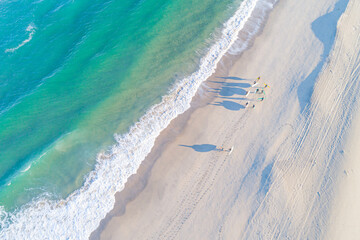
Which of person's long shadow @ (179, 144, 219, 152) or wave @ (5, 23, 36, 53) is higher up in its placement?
wave @ (5, 23, 36, 53)

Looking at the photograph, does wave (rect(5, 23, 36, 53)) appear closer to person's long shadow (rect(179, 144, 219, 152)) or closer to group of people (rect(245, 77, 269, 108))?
person's long shadow (rect(179, 144, 219, 152))

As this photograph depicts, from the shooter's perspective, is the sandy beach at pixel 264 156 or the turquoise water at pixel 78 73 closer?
the sandy beach at pixel 264 156

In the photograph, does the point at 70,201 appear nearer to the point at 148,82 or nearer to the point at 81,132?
Answer: the point at 81,132

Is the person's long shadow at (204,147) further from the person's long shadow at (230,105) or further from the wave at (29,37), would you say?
the wave at (29,37)

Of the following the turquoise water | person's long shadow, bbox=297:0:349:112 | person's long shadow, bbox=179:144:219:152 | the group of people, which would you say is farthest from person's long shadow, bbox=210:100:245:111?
person's long shadow, bbox=297:0:349:112

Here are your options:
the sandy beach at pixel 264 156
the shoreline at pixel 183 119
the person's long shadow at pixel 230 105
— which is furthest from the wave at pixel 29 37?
the person's long shadow at pixel 230 105
